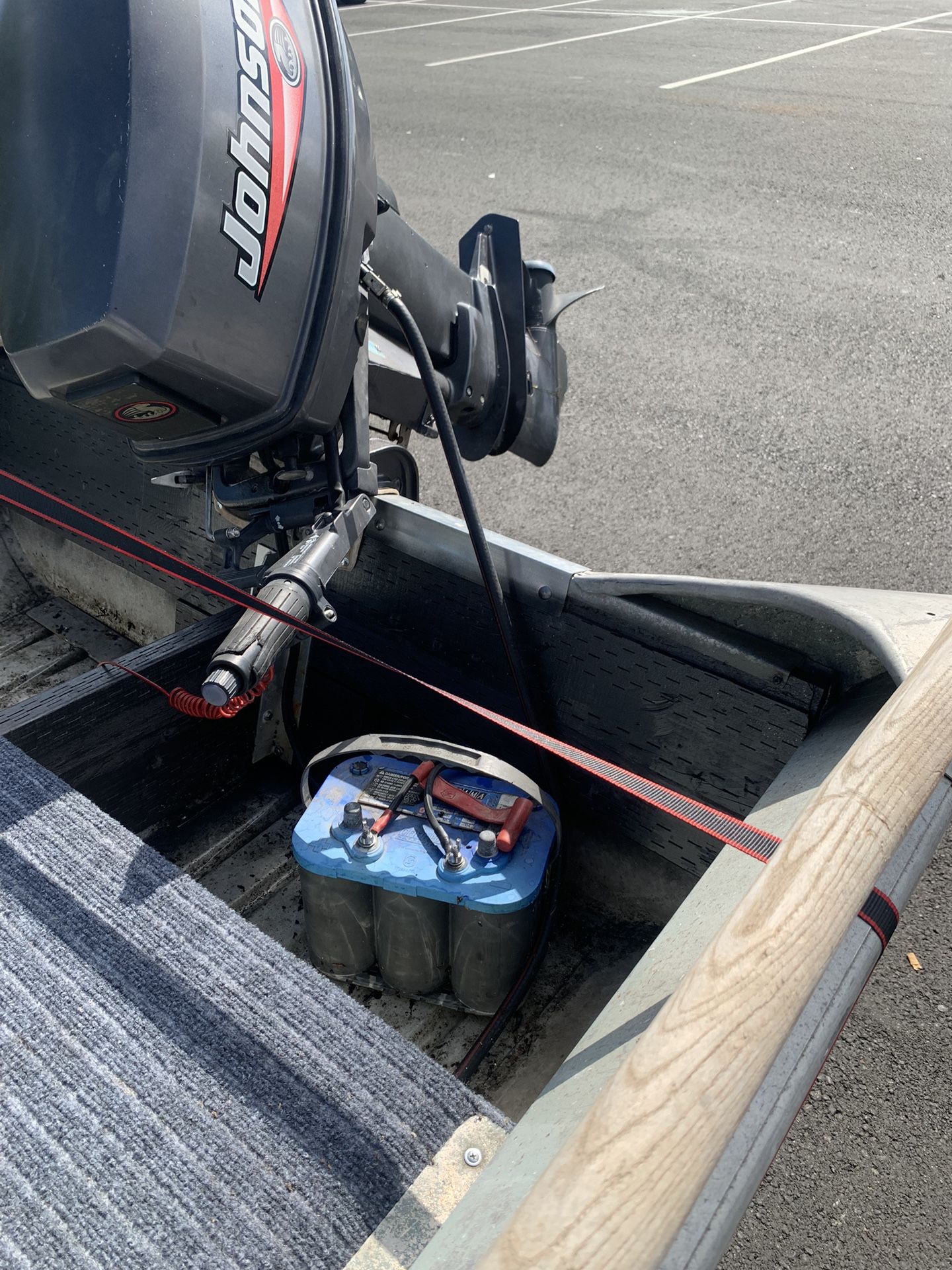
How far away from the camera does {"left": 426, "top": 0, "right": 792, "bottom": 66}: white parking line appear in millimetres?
9156

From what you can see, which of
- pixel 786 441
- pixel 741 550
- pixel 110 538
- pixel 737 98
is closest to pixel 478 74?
pixel 737 98

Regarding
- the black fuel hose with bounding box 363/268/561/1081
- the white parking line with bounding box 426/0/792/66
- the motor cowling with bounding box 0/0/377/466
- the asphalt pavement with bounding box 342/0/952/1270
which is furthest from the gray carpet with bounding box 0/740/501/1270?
the white parking line with bounding box 426/0/792/66

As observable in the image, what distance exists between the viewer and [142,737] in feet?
5.54

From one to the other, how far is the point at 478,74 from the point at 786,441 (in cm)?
669

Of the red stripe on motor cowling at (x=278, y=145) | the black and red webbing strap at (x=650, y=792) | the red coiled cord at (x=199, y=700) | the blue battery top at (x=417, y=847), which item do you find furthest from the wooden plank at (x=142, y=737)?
the red stripe on motor cowling at (x=278, y=145)

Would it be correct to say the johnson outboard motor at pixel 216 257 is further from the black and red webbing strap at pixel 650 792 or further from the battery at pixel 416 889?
the battery at pixel 416 889

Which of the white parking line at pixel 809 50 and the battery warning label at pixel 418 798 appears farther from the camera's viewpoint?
the white parking line at pixel 809 50

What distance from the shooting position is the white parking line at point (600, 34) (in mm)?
9156

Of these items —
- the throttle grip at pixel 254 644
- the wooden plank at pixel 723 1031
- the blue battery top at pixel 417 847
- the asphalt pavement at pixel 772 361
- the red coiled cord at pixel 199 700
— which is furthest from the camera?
the asphalt pavement at pixel 772 361

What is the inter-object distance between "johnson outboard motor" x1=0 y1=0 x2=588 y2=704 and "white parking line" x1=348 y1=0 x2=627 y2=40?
10.6 m

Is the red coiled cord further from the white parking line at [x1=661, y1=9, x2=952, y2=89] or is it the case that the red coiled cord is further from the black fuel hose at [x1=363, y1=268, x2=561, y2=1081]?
the white parking line at [x1=661, y1=9, x2=952, y2=89]

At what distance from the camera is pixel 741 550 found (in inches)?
112

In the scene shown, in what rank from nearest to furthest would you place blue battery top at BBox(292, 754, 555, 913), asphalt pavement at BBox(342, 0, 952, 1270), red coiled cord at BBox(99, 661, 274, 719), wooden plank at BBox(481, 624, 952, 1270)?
wooden plank at BBox(481, 624, 952, 1270) < red coiled cord at BBox(99, 661, 274, 719) < blue battery top at BBox(292, 754, 555, 913) < asphalt pavement at BBox(342, 0, 952, 1270)

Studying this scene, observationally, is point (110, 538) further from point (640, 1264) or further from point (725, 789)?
point (640, 1264)
